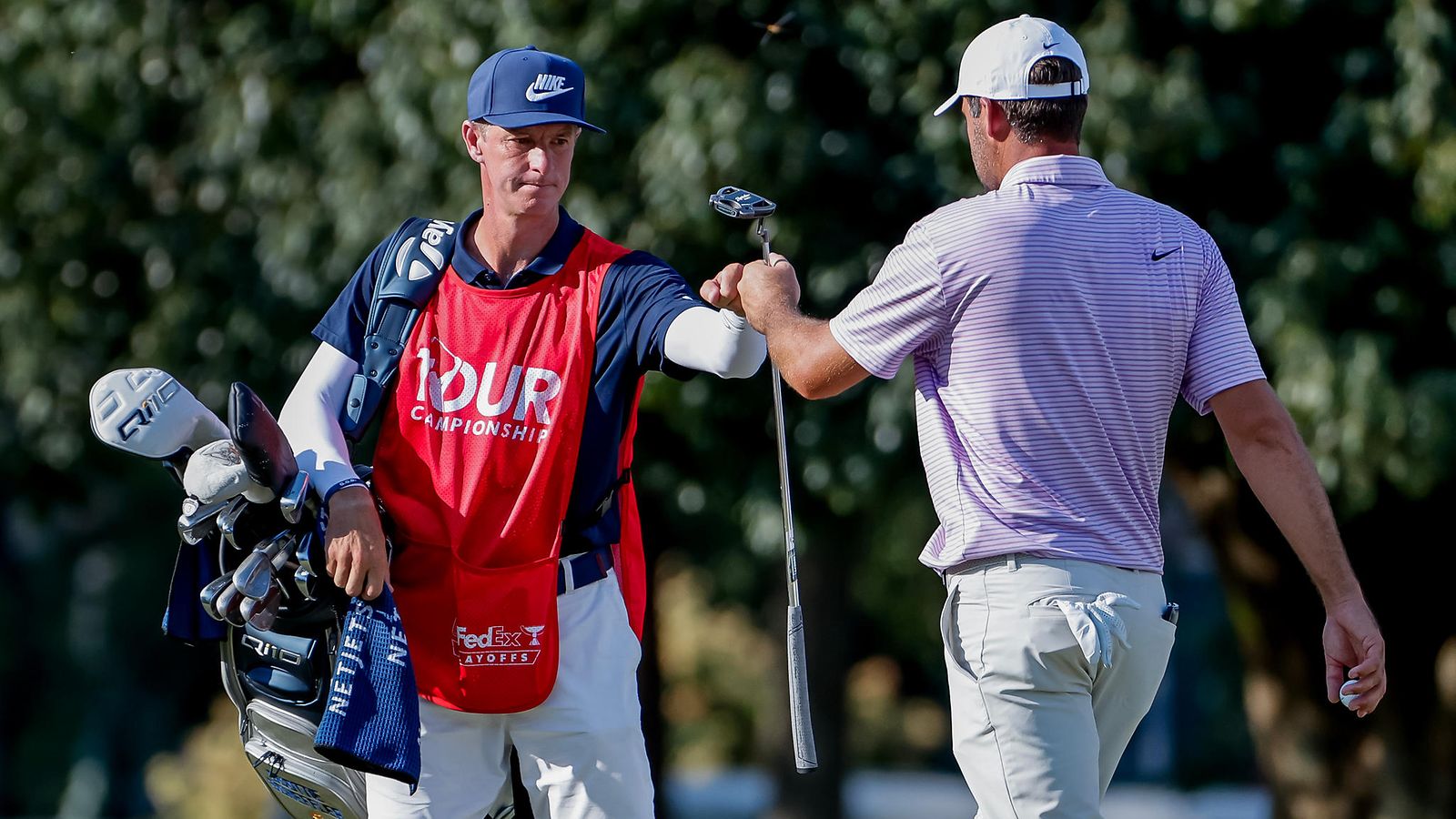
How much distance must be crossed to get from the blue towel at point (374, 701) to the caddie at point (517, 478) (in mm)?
95

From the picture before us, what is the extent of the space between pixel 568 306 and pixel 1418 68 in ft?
13.9

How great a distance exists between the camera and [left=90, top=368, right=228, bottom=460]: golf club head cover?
12.6ft

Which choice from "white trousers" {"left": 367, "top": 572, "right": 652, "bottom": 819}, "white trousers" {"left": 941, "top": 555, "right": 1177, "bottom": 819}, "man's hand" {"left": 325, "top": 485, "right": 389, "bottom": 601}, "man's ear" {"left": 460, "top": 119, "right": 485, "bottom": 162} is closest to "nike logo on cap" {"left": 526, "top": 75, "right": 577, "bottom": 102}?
"man's ear" {"left": 460, "top": 119, "right": 485, "bottom": 162}

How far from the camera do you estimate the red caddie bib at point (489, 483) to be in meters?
3.76

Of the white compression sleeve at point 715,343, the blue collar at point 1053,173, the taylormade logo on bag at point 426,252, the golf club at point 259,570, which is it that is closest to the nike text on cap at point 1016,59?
the blue collar at point 1053,173

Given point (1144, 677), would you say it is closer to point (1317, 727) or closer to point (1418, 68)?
point (1418, 68)

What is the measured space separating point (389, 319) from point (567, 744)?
991 mm

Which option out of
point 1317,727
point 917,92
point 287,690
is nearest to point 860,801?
point 1317,727

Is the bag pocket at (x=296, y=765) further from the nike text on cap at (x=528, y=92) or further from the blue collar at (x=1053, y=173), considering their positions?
the blue collar at (x=1053, y=173)

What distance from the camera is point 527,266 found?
3898mm

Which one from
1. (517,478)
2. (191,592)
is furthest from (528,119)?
(191,592)

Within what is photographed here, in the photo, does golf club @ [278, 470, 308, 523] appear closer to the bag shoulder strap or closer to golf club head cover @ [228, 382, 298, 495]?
golf club head cover @ [228, 382, 298, 495]

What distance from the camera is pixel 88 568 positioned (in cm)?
2386

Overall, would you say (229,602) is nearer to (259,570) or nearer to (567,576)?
(259,570)
